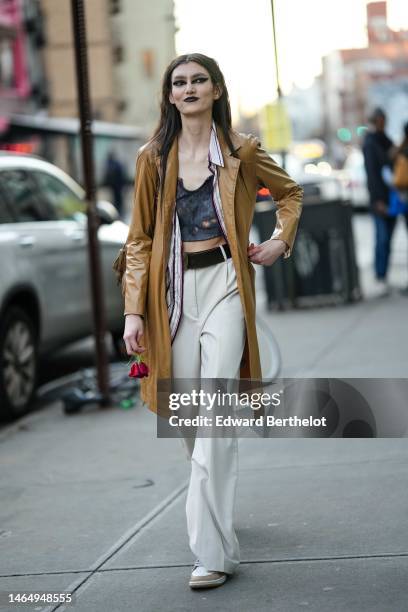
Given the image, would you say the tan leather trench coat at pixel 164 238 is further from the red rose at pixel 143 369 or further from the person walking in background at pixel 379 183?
the person walking in background at pixel 379 183

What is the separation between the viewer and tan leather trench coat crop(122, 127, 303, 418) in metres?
4.50

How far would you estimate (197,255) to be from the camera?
4.52m

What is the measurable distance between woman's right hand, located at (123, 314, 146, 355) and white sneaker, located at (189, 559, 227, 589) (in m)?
0.79

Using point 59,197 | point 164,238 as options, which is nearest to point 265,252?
point 164,238

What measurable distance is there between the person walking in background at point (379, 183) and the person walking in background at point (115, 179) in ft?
54.5

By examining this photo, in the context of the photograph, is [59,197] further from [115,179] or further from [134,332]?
[115,179]

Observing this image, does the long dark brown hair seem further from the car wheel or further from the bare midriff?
the car wheel

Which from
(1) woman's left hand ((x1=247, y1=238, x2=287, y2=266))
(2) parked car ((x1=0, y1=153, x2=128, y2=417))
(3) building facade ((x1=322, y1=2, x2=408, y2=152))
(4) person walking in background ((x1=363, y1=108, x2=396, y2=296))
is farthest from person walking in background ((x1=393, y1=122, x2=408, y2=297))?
(1) woman's left hand ((x1=247, y1=238, x2=287, y2=266))

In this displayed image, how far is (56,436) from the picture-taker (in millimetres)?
7695

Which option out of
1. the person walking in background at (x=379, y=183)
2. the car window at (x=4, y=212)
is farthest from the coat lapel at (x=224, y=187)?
the person walking in background at (x=379, y=183)

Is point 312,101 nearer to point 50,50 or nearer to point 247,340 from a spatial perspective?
point 50,50

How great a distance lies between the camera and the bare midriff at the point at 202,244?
4.52 metres

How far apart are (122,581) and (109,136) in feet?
123

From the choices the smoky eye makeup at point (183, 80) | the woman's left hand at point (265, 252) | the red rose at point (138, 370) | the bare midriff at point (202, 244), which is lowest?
the red rose at point (138, 370)
